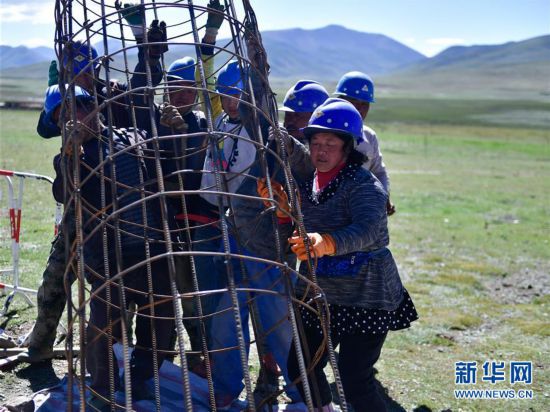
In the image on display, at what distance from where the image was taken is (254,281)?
381cm

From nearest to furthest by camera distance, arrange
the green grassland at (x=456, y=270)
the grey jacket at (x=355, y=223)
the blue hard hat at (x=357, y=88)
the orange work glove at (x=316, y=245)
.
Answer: the orange work glove at (x=316, y=245)
the grey jacket at (x=355, y=223)
the blue hard hat at (x=357, y=88)
the green grassland at (x=456, y=270)

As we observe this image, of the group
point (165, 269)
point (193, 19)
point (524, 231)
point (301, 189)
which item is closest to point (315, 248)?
point (301, 189)

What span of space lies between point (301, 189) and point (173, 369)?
A: 1.56 meters

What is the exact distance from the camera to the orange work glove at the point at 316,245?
2.96 metres

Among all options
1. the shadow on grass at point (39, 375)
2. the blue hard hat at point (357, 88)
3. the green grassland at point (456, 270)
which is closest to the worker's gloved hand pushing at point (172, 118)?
the blue hard hat at point (357, 88)

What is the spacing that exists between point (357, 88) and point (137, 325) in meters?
2.21

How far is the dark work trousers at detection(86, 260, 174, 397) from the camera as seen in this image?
11.8 feet

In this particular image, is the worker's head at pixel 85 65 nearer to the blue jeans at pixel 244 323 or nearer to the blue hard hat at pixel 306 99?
the blue hard hat at pixel 306 99

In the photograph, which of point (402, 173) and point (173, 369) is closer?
point (173, 369)

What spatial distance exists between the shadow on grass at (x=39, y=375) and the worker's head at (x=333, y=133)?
2432 millimetres

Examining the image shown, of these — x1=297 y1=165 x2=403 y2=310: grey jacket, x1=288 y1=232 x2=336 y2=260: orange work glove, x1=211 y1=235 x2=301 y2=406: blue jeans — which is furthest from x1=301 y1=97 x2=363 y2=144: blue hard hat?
x1=211 y1=235 x2=301 y2=406: blue jeans

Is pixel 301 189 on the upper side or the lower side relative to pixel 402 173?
upper

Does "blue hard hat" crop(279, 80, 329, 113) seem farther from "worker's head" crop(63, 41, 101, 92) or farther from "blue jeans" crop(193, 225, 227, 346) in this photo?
"worker's head" crop(63, 41, 101, 92)

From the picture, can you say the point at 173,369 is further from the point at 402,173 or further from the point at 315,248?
the point at 402,173
